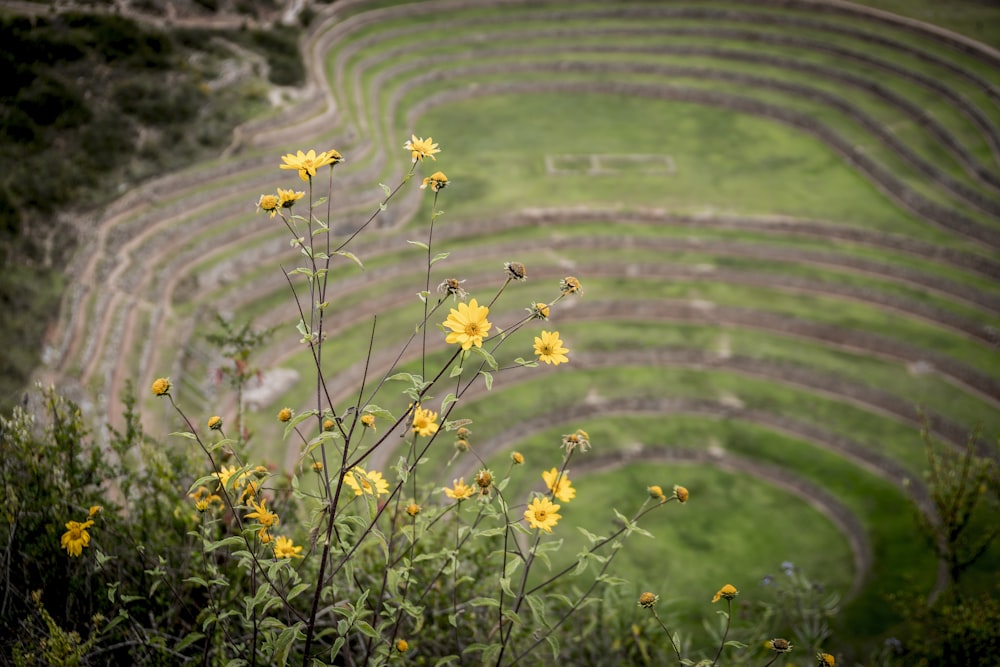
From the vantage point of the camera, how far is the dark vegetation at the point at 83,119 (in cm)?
2023

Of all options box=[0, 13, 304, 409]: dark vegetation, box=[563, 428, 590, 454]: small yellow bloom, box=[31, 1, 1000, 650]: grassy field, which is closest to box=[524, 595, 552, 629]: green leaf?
box=[563, 428, 590, 454]: small yellow bloom

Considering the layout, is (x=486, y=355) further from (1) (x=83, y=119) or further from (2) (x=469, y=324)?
(1) (x=83, y=119)

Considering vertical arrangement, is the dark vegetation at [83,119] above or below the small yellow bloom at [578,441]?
above

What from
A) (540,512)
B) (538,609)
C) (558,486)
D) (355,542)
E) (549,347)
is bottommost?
(538,609)

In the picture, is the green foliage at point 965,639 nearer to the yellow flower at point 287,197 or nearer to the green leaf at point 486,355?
the green leaf at point 486,355

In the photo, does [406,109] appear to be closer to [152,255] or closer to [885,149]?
[152,255]

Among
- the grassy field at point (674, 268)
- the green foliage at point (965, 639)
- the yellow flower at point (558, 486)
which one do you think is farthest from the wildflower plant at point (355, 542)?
the grassy field at point (674, 268)

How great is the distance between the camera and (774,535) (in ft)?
63.3

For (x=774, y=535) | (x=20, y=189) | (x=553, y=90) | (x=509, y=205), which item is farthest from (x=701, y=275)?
(x=20, y=189)

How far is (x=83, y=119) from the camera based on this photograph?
2502 centimetres


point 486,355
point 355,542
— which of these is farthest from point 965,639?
point 486,355

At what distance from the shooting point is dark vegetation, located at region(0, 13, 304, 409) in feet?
66.4

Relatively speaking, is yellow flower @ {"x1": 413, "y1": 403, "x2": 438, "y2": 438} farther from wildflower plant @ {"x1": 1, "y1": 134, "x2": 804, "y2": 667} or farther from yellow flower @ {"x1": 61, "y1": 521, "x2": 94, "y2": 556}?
yellow flower @ {"x1": 61, "y1": 521, "x2": 94, "y2": 556}

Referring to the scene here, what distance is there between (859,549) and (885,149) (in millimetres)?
18309
